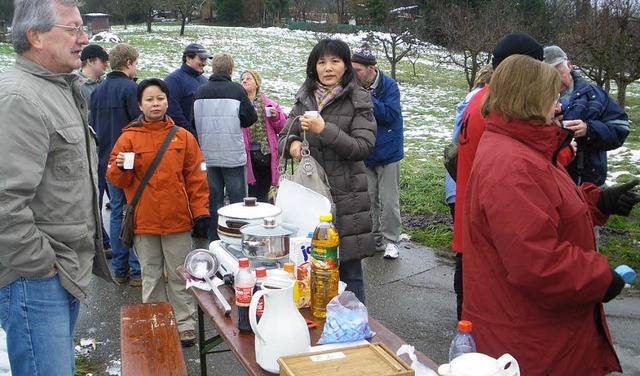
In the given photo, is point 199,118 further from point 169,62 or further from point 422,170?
point 169,62

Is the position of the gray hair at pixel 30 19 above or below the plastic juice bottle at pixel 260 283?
above

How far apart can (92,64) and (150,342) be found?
3595mm

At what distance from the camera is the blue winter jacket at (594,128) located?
426 centimetres

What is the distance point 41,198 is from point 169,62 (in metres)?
23.2

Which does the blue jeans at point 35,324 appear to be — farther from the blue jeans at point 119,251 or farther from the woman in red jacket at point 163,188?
the blue jeans at point 119,251

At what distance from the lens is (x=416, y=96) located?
21.8 metres

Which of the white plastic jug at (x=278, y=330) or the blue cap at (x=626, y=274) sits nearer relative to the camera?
the white plastic jug at (x=278, y=330)

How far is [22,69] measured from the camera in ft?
8.09

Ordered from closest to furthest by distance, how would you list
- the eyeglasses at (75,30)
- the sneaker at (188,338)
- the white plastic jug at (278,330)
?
the white plastic jug at (278,330) → the eyeglasses at (75,30) → the sneaker at (188,338)

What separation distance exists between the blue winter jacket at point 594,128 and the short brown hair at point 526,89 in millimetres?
2088

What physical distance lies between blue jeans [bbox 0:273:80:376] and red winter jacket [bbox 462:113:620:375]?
5.55ft

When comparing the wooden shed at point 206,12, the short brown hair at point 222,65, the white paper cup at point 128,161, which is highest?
the wooden shed at point 206,12

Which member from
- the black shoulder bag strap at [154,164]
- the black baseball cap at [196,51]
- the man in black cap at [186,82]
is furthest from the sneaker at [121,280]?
the black baseball cap at [196,51]

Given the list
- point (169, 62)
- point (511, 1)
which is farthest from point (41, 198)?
point (511, 1)
